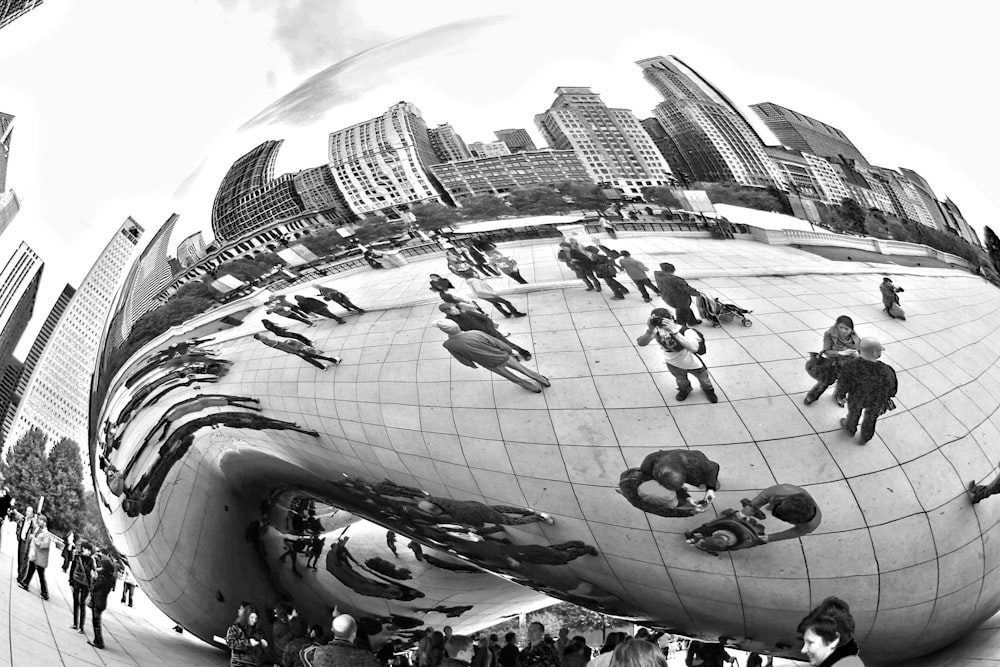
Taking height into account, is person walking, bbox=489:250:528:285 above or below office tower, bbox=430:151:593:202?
below

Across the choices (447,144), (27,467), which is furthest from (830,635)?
(27,467)

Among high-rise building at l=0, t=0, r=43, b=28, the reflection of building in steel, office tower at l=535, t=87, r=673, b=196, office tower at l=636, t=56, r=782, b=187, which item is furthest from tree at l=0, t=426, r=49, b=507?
high-rise building at l=0, t=0, r=43, b=28

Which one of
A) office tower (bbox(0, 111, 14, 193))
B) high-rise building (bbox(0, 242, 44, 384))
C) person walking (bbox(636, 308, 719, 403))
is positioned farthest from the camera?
office tower (bbox(0, 111, 14, 193))

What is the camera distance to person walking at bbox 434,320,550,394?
1.72 m

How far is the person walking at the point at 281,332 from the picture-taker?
1.89 m

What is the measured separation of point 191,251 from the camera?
2.13 m

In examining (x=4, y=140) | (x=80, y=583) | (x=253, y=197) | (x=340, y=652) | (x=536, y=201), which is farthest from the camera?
(x=4, y=140)

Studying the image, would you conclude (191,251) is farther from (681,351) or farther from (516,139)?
(681,351)

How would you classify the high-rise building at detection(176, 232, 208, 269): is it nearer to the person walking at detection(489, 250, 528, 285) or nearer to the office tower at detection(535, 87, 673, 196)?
the person walking at detection(489, 250, 528, 285)

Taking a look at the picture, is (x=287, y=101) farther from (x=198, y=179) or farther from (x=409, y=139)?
(x=409, y=139)

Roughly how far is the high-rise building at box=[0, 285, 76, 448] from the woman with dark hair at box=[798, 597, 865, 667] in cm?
261

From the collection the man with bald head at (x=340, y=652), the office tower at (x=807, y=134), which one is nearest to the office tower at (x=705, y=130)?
the office tower at (x=807, y=134)

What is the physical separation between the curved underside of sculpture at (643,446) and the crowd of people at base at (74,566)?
81 cm

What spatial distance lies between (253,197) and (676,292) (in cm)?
122
